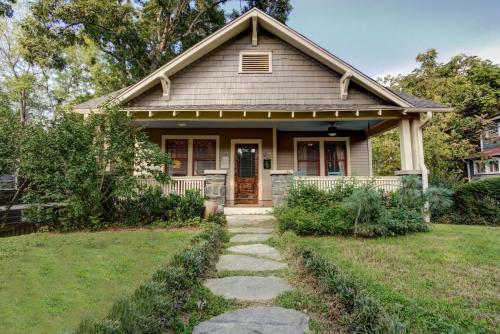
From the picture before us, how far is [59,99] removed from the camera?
24844 millimetres

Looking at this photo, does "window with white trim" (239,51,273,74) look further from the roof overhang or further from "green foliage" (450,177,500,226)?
"green foliage" (450,177,500,226)

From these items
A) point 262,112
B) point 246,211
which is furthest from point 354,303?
point 262,112

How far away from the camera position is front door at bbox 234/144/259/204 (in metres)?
9.41

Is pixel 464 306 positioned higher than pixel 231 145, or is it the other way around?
pixel 231 145

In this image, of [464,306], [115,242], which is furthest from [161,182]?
[464,306]

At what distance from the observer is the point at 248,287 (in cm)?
309

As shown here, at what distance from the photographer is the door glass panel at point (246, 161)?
31.4 ft

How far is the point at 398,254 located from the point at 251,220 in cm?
343

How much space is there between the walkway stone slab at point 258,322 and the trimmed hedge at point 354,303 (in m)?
0.37

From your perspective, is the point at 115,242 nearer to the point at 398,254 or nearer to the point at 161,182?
the point at 161,182

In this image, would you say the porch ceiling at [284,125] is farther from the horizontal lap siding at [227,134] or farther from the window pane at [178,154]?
the window pane at [178,154]

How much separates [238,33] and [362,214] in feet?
23.1

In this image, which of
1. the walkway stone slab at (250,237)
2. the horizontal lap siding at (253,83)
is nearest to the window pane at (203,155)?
the horizontal lap siding at (253,83)

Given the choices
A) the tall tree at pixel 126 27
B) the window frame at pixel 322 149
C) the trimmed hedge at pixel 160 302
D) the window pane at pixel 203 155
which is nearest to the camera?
the trimmed hedge at pixel 160 302
